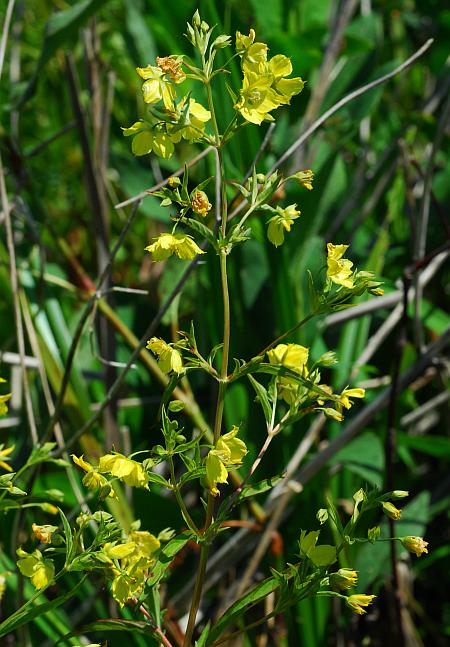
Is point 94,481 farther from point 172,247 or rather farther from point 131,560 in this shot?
point 172,247

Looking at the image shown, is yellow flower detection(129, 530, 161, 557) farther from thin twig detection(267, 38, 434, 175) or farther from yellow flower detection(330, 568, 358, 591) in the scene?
thin twig detection(267, 38, 434, 175)

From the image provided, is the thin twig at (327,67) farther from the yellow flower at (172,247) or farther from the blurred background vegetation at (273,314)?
the yellow flower at (172,247)

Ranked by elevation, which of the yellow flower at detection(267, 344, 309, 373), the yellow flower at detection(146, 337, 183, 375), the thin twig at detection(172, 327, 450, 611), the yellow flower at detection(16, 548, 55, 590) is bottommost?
the thin twig at detection(172, 327, 450, 611)

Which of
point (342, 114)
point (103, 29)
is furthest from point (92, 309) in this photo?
point (103, 29)

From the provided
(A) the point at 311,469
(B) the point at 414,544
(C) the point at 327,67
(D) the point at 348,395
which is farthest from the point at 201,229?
(C) the point at 327,67

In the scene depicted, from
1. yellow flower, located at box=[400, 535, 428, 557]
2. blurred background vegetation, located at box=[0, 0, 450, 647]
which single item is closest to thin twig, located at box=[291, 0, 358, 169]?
blurred background vegetation, located at box=[0, 0, 450, 647]

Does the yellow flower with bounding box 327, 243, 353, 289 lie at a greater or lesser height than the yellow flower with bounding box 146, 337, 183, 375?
greater
